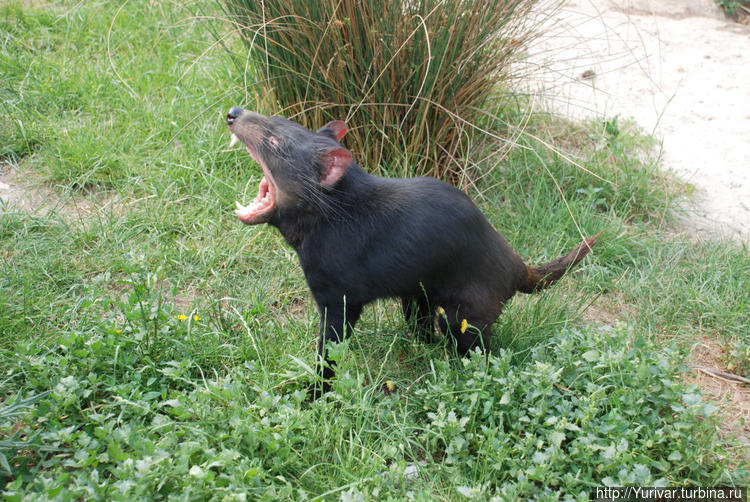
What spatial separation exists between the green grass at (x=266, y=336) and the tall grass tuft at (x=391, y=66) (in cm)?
47

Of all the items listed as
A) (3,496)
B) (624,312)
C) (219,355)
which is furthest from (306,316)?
(624,312)

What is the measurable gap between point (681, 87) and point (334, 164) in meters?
4.00

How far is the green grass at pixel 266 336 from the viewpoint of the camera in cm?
210

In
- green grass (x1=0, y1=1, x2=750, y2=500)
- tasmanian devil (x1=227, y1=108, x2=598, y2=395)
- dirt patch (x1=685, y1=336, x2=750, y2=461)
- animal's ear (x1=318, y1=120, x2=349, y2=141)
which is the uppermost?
animal's ear (x1=318, y1=120, x2=349, y2=141)

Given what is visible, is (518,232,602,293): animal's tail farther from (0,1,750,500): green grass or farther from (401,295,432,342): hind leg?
(401,295,432,342): hind leg

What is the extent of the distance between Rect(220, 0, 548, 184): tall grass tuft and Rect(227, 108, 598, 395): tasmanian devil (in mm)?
863

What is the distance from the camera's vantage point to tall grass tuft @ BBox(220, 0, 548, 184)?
320cm

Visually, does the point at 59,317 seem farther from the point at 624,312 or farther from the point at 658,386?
the point at 624,312

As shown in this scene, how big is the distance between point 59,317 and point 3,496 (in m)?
1.11

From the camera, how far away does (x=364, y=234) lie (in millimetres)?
2480

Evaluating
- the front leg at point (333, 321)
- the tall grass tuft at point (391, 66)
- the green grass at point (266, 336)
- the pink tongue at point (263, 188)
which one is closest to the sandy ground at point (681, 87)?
the green grass at point (266, 336)

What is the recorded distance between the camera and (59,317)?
280 cm

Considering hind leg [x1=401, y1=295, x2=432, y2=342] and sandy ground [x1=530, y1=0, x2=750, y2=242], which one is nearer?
hind leg [x1=401, y1=295, x2=432, y2=342]

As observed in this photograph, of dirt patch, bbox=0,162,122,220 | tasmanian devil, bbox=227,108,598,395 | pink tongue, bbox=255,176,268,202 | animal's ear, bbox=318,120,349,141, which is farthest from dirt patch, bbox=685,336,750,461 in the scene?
dirt patch, bbox=0,162,122,220
